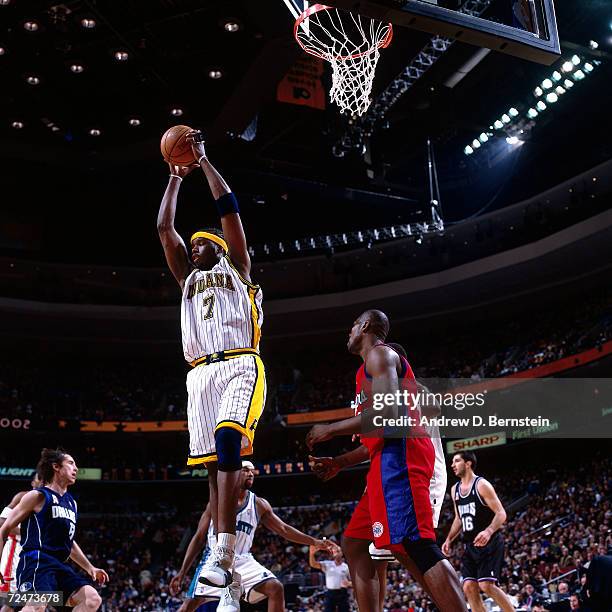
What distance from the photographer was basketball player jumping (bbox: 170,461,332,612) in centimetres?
667

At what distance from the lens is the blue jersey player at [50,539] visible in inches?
241

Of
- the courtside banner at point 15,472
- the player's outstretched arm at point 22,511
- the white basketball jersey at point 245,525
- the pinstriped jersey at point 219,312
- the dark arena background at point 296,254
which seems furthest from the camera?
the courtside banner at point 15,472

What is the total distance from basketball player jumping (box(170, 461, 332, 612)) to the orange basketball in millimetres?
2671

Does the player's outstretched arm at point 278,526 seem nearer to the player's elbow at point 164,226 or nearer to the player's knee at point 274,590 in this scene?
the player's knee at point 274,590

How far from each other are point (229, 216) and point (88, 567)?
3630mm

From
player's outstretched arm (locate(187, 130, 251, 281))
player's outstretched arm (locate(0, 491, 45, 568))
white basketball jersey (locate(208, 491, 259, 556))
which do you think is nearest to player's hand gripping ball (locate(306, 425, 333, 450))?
player's outstretched arm (locate(187, 130, 251, 281))

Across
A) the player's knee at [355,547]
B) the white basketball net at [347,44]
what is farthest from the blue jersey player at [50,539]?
the white basketball net at [347,44]

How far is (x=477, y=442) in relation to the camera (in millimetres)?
23469

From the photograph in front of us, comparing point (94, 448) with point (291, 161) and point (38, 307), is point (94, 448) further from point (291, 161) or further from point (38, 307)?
point (291, 161)

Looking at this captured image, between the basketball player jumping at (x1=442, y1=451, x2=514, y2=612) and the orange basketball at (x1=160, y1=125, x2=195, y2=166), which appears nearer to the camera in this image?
the orange basketball at (x1=160, y1=125, x2=195, y2=166)

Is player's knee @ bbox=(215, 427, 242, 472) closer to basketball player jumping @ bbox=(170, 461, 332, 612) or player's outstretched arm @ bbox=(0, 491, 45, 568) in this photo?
basketball player jumping @ bbox=(170, 461, 332, 612)

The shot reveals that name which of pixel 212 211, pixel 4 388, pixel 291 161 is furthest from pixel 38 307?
pixel 291 161

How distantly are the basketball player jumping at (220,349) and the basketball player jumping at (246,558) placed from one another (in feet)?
5.69

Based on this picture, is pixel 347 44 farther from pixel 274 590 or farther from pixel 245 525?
pixel 274 590
